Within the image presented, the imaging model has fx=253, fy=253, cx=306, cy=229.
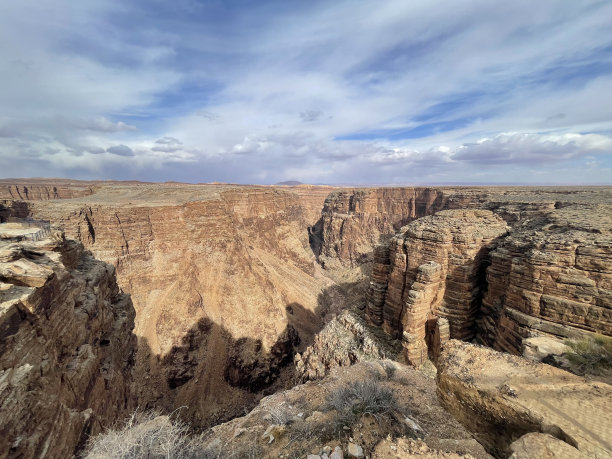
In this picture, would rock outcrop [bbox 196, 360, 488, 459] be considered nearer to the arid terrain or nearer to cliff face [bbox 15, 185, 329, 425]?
the arid terrain

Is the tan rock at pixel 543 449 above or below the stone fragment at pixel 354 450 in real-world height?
above

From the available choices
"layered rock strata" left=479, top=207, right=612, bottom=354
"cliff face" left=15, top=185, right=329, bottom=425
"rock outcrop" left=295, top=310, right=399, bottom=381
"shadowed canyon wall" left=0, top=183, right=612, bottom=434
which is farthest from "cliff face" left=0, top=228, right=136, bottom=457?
"layered rock strata" left=479, top=207, right=612, bottom=354

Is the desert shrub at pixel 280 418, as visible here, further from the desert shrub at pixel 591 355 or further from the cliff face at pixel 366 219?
the cliff face at pixel 366 219

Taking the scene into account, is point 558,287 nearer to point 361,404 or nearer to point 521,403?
point 521,403

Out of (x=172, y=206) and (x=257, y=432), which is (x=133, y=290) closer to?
(x=172, y=206)

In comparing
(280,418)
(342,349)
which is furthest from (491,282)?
(280,418)

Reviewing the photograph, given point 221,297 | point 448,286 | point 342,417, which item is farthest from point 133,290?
point 448,286

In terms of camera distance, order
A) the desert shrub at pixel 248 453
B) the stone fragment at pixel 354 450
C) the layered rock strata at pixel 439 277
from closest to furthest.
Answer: the stone fragment at pixel 354 450 < the desert shrub at pixel 248 453 < the layered rock strata at pixel 439 277

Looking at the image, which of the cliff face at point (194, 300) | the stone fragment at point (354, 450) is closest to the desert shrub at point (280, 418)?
the stone fragment at point (354, 450)
